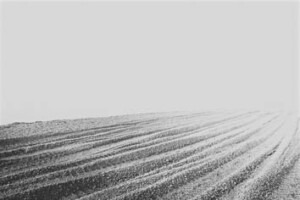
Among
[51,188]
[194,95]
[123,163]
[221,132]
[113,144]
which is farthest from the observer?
[194,95]

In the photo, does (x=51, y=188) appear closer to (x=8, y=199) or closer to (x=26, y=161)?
(x=8, y=199)

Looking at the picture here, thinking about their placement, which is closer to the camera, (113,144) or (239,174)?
(239,174)

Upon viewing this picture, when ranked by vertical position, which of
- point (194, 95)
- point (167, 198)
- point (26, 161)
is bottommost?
point (167, 198)

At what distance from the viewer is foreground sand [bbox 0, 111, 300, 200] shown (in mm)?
2658

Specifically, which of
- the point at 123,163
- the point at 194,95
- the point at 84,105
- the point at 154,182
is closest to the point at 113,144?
the point at 123,163

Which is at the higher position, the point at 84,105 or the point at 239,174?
the point at 84,105

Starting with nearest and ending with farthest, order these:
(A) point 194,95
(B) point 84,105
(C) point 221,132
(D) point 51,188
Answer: (D) point 51,188 → (C) point 221,132 → (B) point 84,105 → (A) point 194,95

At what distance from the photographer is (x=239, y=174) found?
2.99m

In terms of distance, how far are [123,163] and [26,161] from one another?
37.5 inches

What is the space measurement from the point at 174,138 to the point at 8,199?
217cm

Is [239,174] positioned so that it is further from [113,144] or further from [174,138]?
[113,144]

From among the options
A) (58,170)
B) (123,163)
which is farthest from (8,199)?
(123,163)

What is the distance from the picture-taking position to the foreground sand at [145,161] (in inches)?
105

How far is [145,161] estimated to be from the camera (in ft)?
10.7
